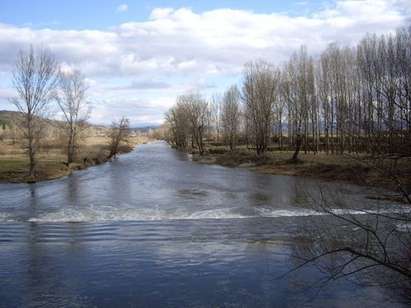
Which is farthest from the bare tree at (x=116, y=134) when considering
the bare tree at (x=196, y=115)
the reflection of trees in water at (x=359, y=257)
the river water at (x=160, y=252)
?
the reflection of trees in water at (x=359, y=257)

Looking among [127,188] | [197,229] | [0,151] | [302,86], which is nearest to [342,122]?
[197,229]

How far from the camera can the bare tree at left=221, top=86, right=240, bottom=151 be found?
81.5 m

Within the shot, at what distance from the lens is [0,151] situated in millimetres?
63344

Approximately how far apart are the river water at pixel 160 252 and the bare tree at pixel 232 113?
52900mm

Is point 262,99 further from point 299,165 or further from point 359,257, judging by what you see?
point 359,257

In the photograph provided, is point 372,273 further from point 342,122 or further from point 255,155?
point 255,155

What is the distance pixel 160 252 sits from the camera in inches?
578

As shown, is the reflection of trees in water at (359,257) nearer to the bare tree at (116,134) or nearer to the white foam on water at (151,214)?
the white foam on water at (151,214)

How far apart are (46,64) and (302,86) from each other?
31450 mm

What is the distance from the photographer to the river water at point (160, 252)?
10.6 m

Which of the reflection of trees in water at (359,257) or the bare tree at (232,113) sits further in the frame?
the bare tree at (232,113)

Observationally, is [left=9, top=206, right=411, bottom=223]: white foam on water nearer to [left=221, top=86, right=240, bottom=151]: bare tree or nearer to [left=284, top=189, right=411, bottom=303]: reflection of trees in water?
[left=284, top=189, right=411, bottom=303]: reflection of trees in water

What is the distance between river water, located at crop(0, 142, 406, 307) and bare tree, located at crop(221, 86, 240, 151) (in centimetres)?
5290

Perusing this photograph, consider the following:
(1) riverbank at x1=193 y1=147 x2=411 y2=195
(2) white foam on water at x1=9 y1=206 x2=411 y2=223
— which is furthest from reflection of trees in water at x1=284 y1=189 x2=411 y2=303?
(1) riverbank at x1=193 y1=147 x2=411 y2=195
